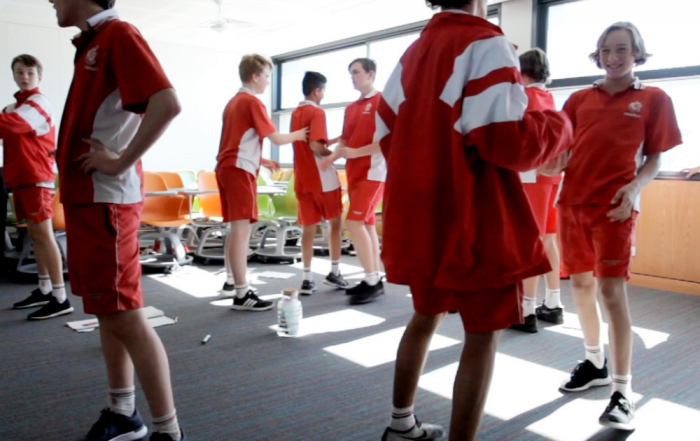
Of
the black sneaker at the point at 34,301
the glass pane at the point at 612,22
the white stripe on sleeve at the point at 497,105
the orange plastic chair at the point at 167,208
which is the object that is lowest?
the black sneaker at the point at 34,301

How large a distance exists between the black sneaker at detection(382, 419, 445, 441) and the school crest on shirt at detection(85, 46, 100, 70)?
4.24 feet

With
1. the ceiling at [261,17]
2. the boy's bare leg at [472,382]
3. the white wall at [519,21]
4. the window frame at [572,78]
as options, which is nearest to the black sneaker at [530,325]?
the boy's bare leg at [472,382]

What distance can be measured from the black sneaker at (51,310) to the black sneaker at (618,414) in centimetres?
297

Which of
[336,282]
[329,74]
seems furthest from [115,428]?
[329,74]

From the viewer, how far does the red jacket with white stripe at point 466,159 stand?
119cm

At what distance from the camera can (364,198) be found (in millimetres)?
3820

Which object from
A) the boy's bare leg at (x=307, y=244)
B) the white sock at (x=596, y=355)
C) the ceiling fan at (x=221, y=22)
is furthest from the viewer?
the ceiling fan at (x=221, y=22)

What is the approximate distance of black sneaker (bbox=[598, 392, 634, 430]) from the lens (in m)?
1.92

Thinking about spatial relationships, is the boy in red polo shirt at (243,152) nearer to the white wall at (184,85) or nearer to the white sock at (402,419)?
the white sock at (402,419)

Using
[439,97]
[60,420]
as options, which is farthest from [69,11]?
[60,420]

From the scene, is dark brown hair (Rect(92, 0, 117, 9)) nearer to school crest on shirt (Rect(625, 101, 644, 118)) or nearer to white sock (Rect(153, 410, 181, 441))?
white sock (Rect(153, 410, 181, 441))

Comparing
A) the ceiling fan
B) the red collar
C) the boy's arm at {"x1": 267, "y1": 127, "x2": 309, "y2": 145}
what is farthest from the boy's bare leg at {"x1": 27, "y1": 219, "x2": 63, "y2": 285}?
the ceiling fan

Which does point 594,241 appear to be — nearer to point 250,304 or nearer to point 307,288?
point 250,304

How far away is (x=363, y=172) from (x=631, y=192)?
7.13ft
